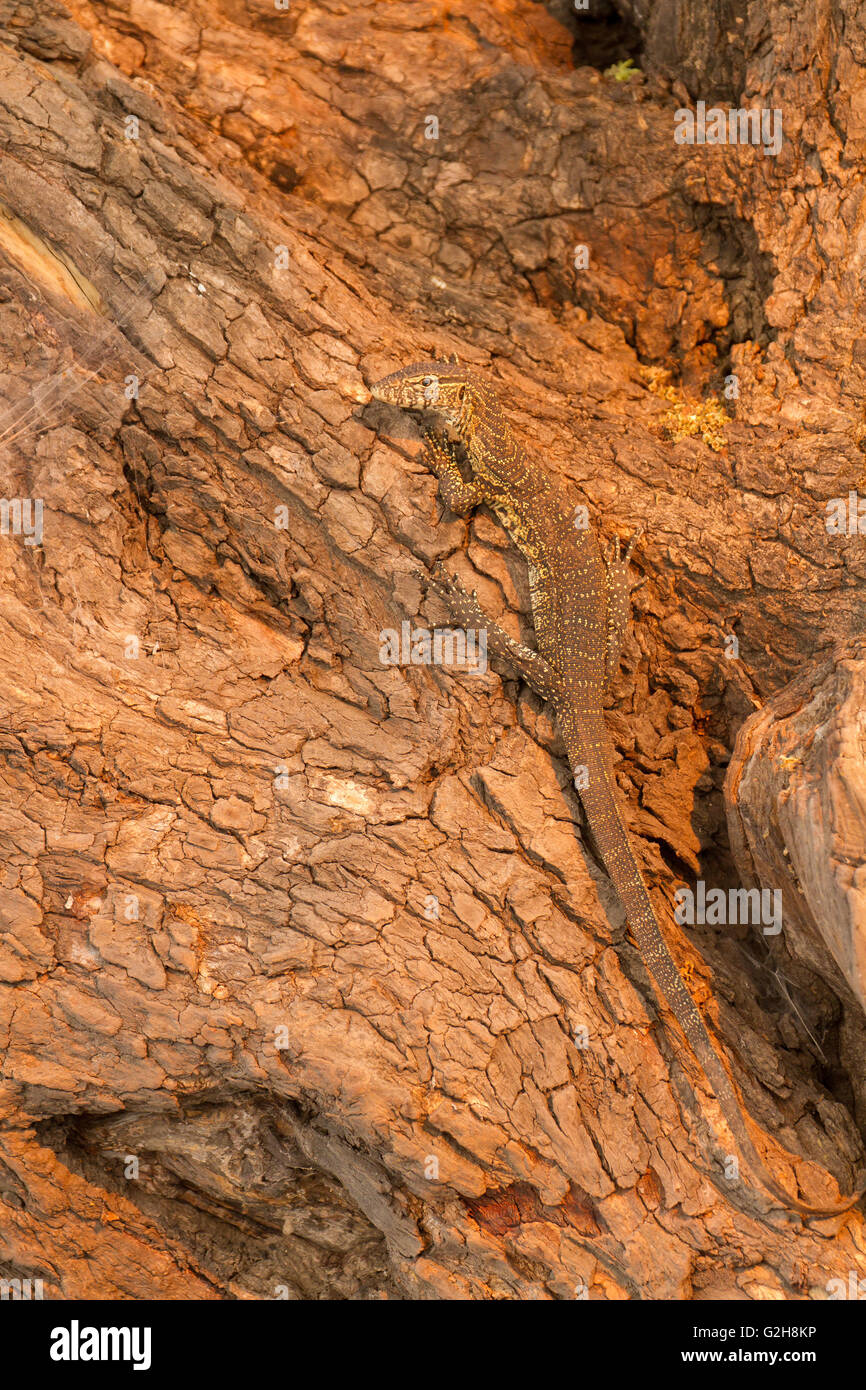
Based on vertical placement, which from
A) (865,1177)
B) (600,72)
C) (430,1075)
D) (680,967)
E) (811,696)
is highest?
(600,72)

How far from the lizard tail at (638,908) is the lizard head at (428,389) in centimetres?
→ 208

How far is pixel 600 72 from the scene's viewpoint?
24.1 feet

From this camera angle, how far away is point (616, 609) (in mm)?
6137

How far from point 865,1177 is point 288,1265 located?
3.41 metres

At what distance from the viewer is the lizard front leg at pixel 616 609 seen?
612 centimetres

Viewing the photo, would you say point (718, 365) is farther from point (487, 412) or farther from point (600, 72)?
point (600, 72)

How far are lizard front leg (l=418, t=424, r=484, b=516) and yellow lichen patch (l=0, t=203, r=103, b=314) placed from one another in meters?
2.22

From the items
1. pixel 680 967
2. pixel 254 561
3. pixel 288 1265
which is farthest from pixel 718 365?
pixel 288 1265

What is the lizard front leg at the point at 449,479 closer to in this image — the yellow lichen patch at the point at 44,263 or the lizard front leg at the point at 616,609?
the lizard front leg at the point at 616,609

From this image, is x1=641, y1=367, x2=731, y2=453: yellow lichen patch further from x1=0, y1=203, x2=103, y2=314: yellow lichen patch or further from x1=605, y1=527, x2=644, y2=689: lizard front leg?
x1=0, y1=203, x2=103, y2=314: yellow lichen patch

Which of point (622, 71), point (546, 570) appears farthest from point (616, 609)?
point (622, 71)

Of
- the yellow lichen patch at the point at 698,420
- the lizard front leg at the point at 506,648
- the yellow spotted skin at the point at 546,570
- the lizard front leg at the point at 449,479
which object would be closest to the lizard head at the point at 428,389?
the yellow spotted skin at the point at 546,570

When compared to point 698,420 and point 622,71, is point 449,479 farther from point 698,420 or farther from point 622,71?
point 622,71

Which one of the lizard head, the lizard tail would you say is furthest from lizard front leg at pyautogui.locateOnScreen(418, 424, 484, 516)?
the lizard tail
